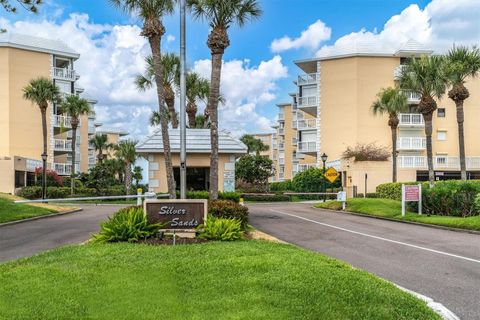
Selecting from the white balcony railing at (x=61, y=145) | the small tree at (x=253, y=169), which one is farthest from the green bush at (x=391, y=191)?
the white balcony railing at (x=61, y=145)

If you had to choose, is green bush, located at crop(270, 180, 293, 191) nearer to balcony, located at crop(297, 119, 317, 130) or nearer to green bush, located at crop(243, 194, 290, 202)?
balcony, located at crop(297, 119, 317, 130)

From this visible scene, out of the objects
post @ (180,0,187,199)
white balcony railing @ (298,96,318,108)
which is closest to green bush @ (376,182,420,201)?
post @ (180,0,187,199)

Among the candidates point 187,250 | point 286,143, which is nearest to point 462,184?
point 187,250

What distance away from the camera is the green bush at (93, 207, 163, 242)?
37.9 ft

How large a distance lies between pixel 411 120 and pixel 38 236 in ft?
147

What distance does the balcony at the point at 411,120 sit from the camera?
52906mm

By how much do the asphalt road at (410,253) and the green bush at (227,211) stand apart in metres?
1.64

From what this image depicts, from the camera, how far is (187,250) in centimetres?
995

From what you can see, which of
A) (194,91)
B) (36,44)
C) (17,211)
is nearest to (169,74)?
(194,91)

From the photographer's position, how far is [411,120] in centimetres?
5300

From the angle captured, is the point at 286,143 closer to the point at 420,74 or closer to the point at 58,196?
the point at 58,196

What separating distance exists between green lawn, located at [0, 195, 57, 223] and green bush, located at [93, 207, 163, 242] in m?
11.1

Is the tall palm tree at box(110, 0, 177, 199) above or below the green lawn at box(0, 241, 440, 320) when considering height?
above

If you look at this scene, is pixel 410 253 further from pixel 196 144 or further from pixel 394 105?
pixel 394 105
